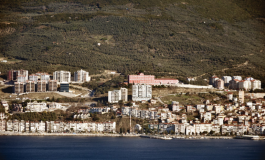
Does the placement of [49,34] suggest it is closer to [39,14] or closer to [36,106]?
[39,14]

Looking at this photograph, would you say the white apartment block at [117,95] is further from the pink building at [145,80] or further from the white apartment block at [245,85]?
the white apartment block at [245,85]

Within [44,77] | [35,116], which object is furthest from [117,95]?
[44,77]

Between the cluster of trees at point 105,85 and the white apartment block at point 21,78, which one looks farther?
the white apartment block at point 21,78

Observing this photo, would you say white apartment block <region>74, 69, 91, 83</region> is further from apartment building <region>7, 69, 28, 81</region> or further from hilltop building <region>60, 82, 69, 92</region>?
apartment building <region>7, 69, 28, 81</region>

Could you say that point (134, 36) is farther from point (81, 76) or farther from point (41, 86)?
point (41, 86)

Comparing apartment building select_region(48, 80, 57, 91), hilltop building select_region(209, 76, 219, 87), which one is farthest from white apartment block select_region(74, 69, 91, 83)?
hilltop building select_region(209, 76, 219, 87)

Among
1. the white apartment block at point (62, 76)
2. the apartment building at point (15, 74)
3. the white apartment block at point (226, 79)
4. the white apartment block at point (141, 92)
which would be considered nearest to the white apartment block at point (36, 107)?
the white apartment block at point (141, 92)
